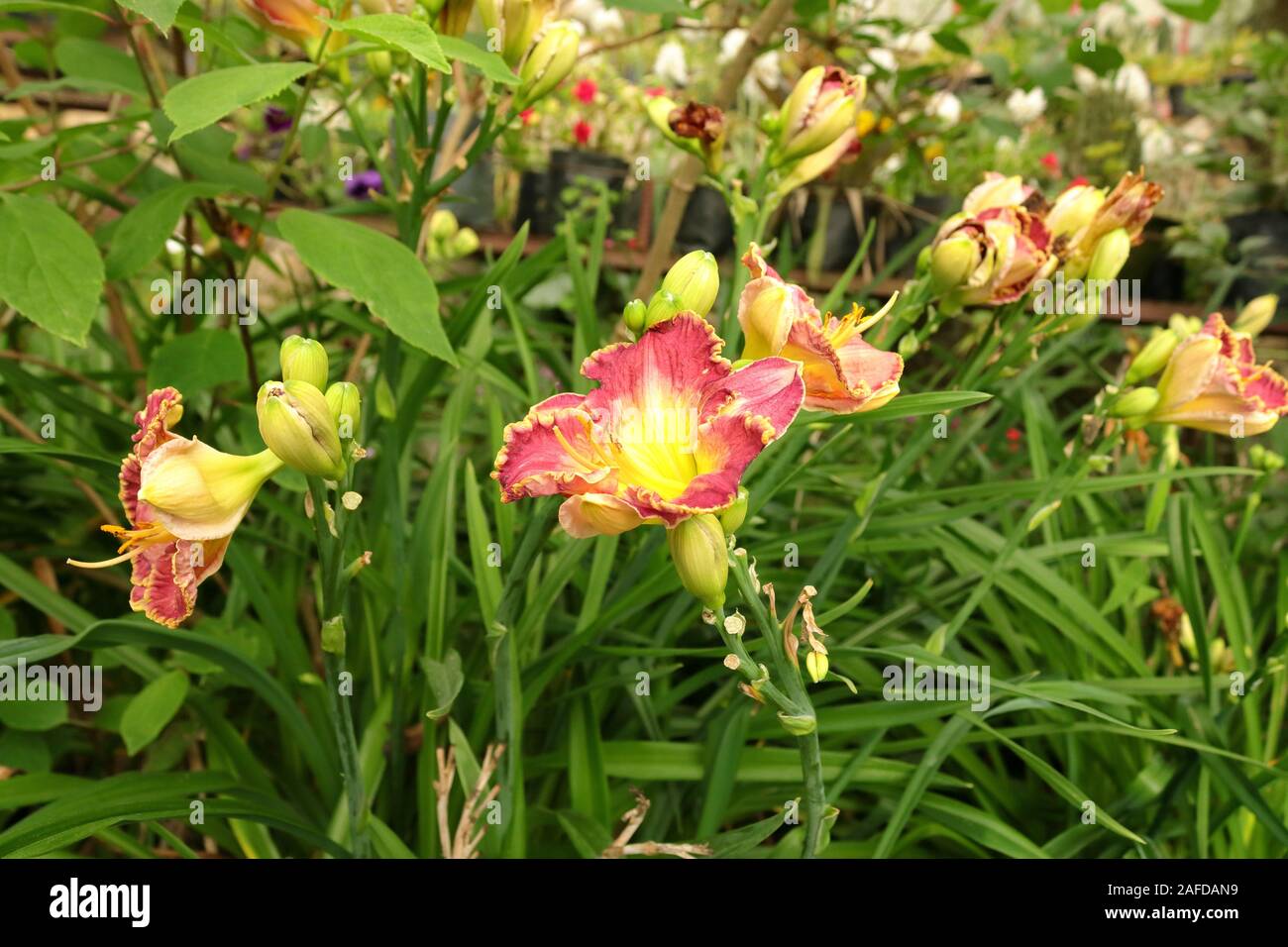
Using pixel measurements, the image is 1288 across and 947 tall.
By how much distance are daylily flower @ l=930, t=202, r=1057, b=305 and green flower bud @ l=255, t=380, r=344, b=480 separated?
0.38 metres

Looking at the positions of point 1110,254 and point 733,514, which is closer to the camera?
point 733,514

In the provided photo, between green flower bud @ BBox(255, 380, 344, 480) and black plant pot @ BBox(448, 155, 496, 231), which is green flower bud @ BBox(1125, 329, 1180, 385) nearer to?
green flower bud @ BBox(255, 380, 344, 480)

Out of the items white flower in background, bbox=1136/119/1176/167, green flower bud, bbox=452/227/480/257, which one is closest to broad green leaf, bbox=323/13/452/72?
green flower bud, bbox=452/227/480/257

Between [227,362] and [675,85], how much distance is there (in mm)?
2290

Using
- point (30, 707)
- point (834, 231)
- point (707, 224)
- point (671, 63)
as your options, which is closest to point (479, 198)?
point (707, 224)

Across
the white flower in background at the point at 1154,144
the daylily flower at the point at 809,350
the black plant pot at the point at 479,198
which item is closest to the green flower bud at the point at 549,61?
the daylily flower at the point at 809,350

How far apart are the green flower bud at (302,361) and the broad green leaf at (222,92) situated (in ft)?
0.34

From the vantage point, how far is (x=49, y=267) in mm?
541

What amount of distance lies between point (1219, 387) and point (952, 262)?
240 millimetres

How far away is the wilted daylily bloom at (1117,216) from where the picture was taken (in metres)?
0.66

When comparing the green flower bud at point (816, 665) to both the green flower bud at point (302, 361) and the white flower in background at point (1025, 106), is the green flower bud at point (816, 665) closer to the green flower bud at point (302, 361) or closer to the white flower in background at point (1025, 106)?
the green flower bud at point (302, 361)

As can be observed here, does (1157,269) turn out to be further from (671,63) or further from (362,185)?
(362,185)
